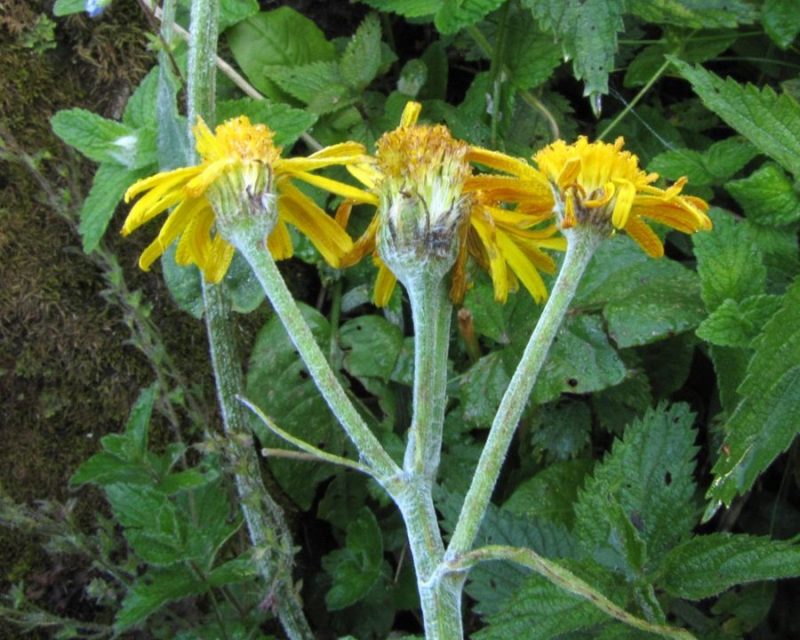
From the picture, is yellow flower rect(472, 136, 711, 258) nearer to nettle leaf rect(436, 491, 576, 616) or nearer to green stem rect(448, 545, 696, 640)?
green stem rect(448, 545, 696, 640)

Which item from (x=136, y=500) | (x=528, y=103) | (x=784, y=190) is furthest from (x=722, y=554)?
(x=528, y=103)

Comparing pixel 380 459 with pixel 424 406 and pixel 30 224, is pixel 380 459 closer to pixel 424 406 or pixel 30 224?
pixel 424 406

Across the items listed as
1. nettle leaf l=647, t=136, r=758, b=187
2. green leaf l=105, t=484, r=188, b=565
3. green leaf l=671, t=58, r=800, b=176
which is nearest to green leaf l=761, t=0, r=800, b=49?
nettle leaf l=647, t=136, r=758, b=187

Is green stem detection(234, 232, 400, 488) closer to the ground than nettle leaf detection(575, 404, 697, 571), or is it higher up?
higher up

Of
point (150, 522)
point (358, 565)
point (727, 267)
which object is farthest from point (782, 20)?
point (150, 522)

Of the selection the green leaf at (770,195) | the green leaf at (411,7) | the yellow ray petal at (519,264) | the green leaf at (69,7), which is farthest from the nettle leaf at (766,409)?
the green leaf at (69,7)

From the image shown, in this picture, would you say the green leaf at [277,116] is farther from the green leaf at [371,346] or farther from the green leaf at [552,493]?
the green leaf at [552,493]
